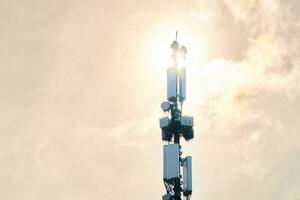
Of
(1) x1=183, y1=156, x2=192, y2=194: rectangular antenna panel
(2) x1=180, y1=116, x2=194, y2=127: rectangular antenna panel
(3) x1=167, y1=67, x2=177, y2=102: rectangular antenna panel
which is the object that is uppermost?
(3) x1=167, y1=67, x2=177, y2=102: rectangular antenna panel

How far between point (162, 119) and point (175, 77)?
448cm

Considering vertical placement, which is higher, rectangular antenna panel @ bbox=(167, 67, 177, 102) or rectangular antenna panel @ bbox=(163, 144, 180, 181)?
rectangular antenna panel @ bbox=(167, 67, 177, 102)

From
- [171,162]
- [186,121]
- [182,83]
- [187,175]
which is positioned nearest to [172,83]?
[182,83]

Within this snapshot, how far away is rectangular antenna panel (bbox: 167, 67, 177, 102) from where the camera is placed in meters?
69.1

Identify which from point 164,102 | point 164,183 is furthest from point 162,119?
point 164,183

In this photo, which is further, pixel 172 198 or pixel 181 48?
pixel 181 48

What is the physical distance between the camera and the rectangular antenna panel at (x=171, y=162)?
6625 cm

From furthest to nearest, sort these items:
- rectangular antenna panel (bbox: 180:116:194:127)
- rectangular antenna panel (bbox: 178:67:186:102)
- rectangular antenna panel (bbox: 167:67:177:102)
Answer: rectangular antenna panel (bbox: 178:67:186:102) < rectangular antenna panel (bbox: 167:67:177:102) < rectangular antenna panel (bbox: 180:116:194:127)

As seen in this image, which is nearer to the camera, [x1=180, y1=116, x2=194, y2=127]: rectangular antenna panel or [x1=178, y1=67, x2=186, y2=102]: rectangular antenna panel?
[x1=180, y1=116, x2=194, y2=127]: rectangular antenna panel

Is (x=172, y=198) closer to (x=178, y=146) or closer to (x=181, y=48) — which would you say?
(x=178, y=146)

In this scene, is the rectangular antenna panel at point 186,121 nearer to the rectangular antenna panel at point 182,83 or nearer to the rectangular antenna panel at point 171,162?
the rectangular antenna panel at point 182,83

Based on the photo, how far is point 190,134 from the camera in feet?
225

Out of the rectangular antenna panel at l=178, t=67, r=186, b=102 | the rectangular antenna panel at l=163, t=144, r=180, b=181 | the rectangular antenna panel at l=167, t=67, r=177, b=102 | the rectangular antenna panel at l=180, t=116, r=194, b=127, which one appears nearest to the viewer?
the rectangular antenna panel at l=163, t=144, r=180, b=181

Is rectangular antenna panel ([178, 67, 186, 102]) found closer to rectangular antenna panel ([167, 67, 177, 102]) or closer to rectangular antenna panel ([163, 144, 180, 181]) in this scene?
rectangular antenna panel ([167, 67, 177, 102])
